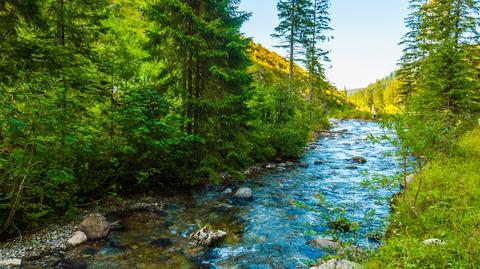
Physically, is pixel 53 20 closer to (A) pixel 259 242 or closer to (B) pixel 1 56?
(B) pixel 1 56

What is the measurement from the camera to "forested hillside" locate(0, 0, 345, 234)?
5.30 meters

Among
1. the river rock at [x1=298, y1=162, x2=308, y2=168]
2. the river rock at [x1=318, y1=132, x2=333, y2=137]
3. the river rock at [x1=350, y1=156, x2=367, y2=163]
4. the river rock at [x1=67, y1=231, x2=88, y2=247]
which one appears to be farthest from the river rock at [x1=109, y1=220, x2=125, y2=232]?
the river rock at [x1=318, y1=132, x2=333, y2=137]

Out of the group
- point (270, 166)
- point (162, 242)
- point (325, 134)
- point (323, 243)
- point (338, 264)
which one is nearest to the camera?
point (338, 264)

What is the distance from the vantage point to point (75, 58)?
7512 mm

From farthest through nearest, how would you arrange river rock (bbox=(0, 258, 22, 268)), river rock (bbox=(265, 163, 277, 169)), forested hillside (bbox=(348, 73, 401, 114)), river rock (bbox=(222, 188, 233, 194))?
river rock (bbox=(265, 163, 277, 169)), river rock (bbox=(222, 188, 233, 194)), forested hillside (bbox=(348, 73, 401, 114)), river rock (bbox=(0, 258, 22, 268))

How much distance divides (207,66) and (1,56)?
218 inches

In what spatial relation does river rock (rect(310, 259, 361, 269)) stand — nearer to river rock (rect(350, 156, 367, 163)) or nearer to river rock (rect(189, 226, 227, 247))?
river rock (rect(189, 226, 227, 247))

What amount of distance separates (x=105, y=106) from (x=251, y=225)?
17.2ft

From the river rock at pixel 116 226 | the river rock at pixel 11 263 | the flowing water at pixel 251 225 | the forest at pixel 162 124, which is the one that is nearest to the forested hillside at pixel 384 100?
the forest at pixel 162 124

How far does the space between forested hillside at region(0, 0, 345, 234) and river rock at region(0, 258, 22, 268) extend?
95cm

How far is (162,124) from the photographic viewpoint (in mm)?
7754

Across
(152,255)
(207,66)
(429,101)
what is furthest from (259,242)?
(429,101)

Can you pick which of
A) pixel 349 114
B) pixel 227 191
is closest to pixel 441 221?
pixel 227 191

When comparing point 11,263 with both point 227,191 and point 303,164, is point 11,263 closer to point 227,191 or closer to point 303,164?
point 227,191
